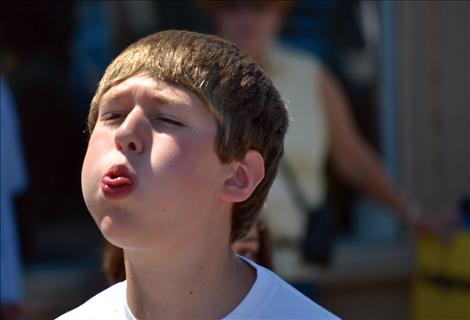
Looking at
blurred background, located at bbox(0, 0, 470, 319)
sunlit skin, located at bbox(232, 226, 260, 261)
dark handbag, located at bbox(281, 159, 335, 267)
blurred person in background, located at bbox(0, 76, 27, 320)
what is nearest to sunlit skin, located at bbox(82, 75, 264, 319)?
sunlit skin, located at bbox(232, 226, 260, 261)

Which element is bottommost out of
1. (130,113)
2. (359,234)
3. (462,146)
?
(359,234)

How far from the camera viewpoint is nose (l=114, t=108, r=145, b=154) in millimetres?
1967

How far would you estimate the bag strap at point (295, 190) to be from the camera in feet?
15.1

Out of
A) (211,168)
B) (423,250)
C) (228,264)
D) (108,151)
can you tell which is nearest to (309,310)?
(228,264)

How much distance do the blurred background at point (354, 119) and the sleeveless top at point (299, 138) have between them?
1.51 ft

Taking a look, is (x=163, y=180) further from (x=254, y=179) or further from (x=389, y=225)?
(x=389, y=225)

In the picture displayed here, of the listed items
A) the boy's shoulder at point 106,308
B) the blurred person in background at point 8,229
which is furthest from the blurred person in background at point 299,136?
the boy's shoulder at point 106,308

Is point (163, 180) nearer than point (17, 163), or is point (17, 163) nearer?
point (163, 180)

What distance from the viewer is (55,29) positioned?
5.48 metres

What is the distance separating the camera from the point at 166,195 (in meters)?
1.96

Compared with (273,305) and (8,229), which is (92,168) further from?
(8,229)

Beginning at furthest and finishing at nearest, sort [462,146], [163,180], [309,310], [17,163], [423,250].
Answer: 1. [462,146]
2. [423,250]
3. [17,163]
4. [309,310]
5. [163,180]

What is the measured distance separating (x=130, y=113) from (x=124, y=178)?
0.42 ft

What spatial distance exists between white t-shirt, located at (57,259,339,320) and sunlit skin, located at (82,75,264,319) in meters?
0.02
